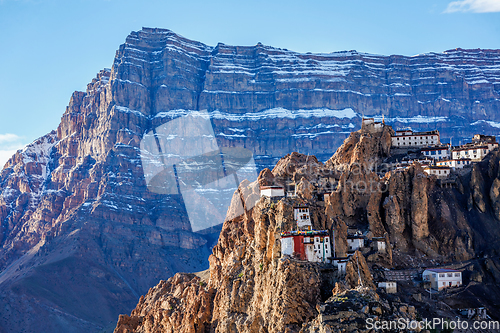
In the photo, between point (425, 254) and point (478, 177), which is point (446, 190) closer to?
point (478, 177)

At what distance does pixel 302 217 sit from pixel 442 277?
22.6m

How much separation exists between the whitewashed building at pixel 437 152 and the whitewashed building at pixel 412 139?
12.9ft

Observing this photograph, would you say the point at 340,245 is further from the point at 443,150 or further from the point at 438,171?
the point at 443,150

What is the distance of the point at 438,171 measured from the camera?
118000 millimetres

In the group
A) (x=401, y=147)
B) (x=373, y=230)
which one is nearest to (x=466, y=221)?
(x=373, y=230)

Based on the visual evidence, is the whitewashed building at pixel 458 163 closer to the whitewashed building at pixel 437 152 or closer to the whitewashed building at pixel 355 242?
the whitewashed building at pixel 437 152

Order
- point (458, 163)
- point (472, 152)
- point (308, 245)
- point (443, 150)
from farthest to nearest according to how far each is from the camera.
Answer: point (443, 150) → point (472, 152) → point (458, 163) → point (308, 245)

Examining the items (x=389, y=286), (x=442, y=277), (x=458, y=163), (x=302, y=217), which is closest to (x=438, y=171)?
(x=458, y=163)

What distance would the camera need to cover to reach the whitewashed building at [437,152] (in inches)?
5044

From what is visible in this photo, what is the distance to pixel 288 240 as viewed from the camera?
90.2m

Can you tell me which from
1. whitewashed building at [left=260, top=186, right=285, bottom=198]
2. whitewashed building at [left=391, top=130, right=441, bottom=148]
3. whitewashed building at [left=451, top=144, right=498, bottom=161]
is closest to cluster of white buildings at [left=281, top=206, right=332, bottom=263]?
whitewashed building at [left=260, top=186, right=285, bottom=198]

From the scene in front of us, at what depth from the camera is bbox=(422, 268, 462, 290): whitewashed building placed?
9538 centimetres

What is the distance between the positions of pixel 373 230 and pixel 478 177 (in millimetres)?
23720

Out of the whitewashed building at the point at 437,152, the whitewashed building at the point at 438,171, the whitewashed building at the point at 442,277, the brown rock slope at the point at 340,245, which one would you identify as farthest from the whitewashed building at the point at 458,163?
the whitewashed building at the point at 442,277
